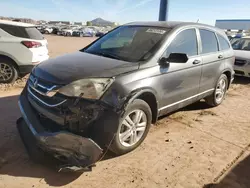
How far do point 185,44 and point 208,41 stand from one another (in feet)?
3.01

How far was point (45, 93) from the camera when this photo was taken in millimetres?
2934

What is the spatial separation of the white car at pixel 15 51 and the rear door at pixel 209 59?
431 centimetres

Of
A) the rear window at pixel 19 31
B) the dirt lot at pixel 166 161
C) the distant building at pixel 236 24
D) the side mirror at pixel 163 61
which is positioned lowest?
the dirt lot at pixel 166 161

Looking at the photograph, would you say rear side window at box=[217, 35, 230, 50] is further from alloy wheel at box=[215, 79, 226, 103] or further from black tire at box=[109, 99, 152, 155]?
black tire at box=[109, 99, 152, 155]

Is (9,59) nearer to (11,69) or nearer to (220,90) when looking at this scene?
(11,69)

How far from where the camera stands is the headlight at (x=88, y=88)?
110 inches

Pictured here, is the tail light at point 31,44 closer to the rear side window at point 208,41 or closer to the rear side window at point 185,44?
the rear side window at point 185,44

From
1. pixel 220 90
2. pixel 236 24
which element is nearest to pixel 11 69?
pixel 220 90

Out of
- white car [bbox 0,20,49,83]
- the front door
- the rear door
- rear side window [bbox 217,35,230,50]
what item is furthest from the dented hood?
white car [bbox 0,20,49,83]

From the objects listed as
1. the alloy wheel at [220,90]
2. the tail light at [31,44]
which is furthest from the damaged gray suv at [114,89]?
the tail light at [31,44]

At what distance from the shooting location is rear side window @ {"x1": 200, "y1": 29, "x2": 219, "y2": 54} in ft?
15.2

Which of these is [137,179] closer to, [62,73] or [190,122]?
[62,73]

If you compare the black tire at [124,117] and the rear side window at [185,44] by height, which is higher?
the rear side window at [185,44]

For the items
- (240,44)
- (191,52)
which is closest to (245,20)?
(240,44)
